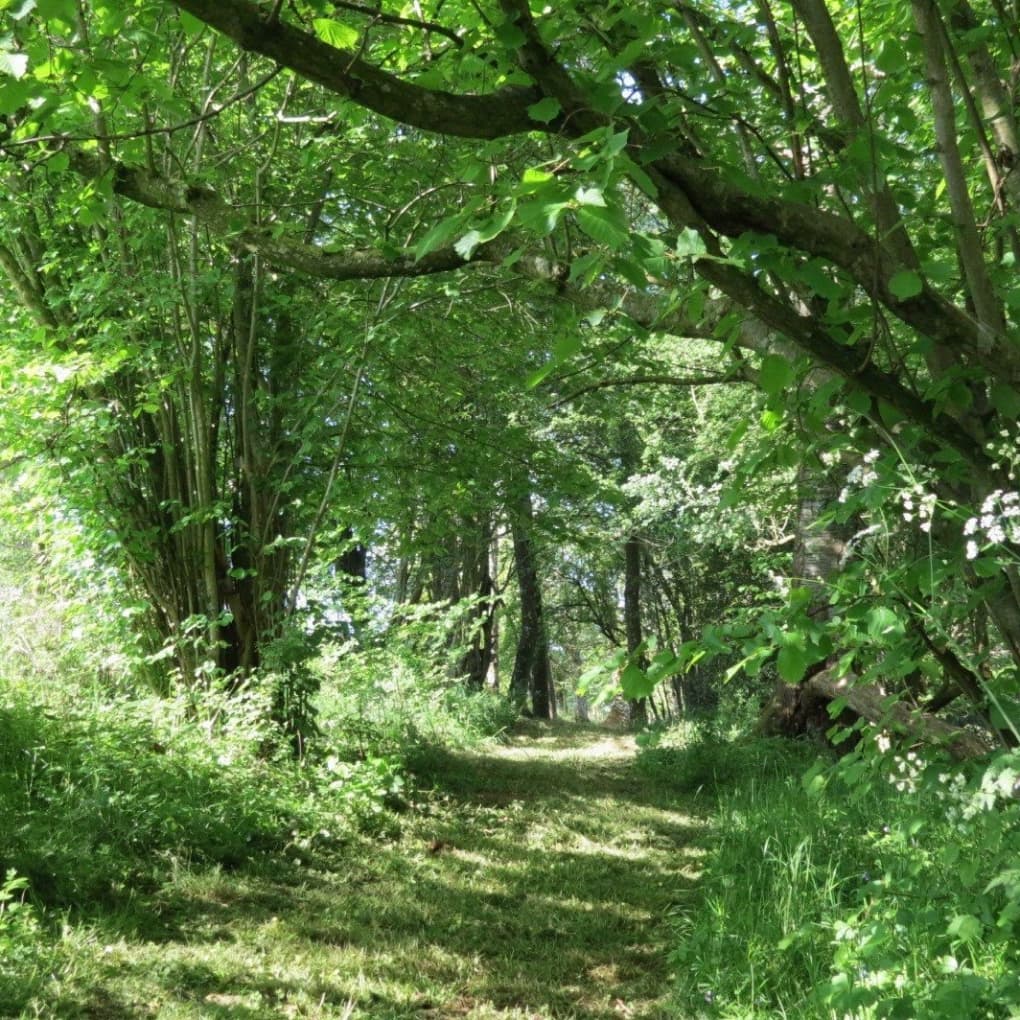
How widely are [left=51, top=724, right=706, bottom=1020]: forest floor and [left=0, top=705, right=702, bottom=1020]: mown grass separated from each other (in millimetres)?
11

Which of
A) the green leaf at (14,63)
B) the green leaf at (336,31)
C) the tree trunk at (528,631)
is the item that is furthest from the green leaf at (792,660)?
the tree trunk at (528,631)

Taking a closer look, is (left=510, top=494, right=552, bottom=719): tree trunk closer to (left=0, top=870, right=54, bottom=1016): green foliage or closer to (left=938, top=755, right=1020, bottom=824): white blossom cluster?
(left=0, top=870, right=54, bottom=1016): green foliage

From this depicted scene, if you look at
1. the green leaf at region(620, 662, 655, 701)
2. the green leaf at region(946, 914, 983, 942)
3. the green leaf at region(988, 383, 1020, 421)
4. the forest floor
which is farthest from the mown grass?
the green leaf at region(988, 383, 1020, 421)

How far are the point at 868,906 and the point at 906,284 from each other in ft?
8.08

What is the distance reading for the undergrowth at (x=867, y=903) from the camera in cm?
248

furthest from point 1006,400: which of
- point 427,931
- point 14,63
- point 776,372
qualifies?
point 427,931

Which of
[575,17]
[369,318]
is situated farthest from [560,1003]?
[369,318]

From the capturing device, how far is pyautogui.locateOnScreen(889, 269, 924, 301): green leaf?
2.21m

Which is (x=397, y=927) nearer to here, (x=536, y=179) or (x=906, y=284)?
(x=906, y=284)

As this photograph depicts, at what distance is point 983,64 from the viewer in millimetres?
3004

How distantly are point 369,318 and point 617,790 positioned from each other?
4.97 metres

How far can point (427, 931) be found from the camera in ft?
14.8

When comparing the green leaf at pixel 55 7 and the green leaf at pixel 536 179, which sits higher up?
the green leaf at pixel 55 7

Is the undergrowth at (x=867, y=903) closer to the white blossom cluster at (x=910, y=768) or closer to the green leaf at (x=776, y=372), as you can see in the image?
the white blossom cluster at (x=910, y=768)
